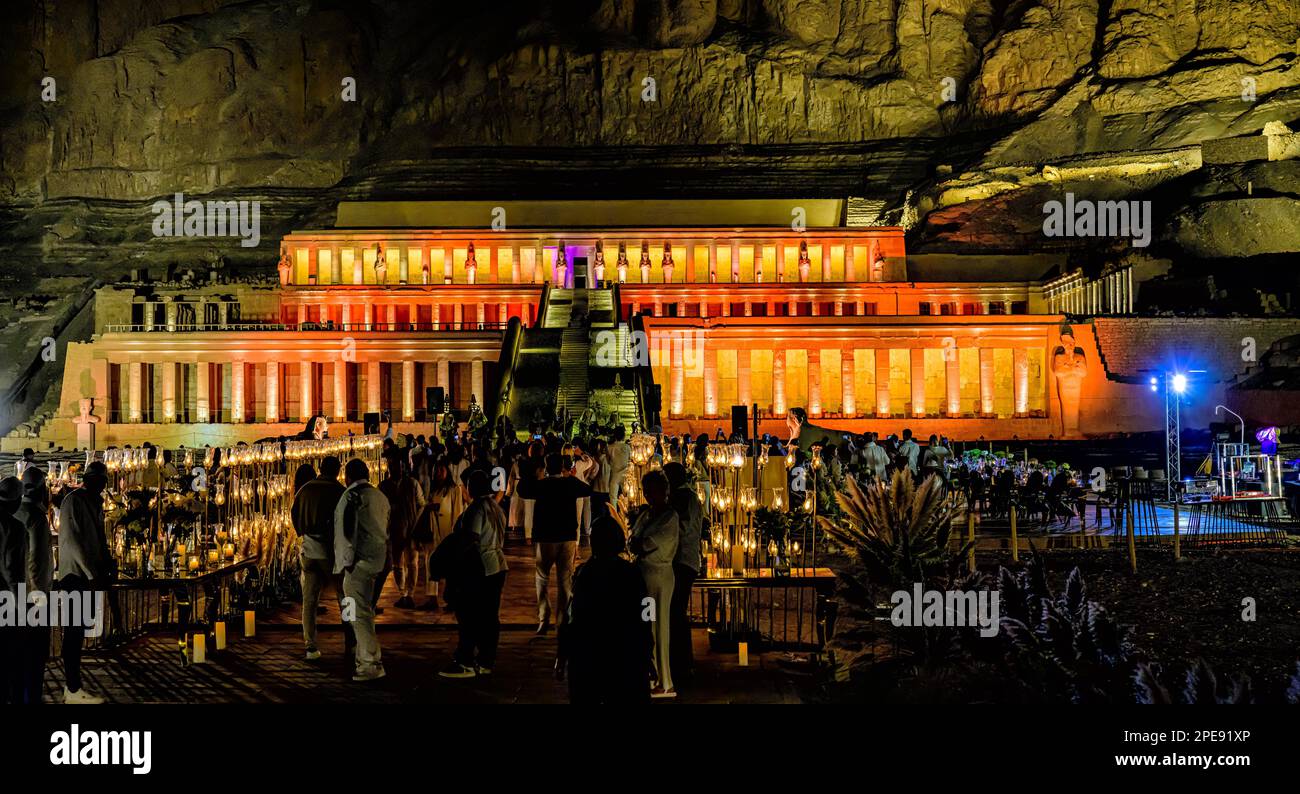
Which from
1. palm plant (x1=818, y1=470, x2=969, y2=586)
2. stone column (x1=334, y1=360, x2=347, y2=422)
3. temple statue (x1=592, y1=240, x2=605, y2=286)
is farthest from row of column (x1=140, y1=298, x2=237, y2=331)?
palm plant (x1=818, y1=470, x2=969, y2=586)

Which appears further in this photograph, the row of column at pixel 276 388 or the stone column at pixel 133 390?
the row of column at pixel 276 388

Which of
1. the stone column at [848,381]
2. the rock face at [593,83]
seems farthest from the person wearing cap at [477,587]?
the rock face at [593,83]

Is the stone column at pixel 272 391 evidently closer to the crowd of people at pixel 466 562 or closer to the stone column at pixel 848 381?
the stone column at pixel 848 381

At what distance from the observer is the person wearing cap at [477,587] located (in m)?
10.6

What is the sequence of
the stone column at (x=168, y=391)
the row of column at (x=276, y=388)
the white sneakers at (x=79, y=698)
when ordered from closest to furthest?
the white sneakers at (x=79, y=698)
the row of column at (x=276, y=388)
the stone column at (x=168, y=391)

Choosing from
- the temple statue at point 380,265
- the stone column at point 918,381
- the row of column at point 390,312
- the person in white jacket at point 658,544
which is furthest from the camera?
the temple statue at point 380,265

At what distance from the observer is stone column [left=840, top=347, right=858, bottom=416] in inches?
1959

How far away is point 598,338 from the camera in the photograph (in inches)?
1729

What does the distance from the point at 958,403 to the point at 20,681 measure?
4485cm

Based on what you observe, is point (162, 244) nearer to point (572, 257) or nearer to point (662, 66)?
point (572, 257)

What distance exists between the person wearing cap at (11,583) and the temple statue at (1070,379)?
143 ft

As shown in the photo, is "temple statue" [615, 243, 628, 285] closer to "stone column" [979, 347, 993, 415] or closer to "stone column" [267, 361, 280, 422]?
"stone column" [267, 361, 280, 422]

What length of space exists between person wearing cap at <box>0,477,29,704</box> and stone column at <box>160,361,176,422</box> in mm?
41277

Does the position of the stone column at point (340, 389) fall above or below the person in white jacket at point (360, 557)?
above
